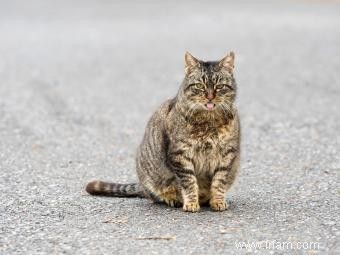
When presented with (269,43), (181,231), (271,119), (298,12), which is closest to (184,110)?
(181,231)

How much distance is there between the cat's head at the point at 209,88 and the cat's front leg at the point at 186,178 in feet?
1.43

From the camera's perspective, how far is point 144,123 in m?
11.4

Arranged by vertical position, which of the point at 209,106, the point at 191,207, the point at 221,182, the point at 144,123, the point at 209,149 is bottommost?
the point at 191,207

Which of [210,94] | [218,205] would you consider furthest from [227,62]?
[218,205]

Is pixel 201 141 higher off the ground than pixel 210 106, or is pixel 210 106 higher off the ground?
pixel 210 106

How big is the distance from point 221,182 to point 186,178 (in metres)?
0.33

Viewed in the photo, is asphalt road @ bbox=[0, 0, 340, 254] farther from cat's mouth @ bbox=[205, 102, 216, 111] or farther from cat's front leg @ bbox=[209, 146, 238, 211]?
cat's mouth @ bbox=[205, 102, 216, 111]

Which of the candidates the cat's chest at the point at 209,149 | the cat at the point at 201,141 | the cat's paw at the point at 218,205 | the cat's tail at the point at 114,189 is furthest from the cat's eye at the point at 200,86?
the cat's tail at the point at 114,189

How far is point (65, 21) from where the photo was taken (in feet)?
82.3

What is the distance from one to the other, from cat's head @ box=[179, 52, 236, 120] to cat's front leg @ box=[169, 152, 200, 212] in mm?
436

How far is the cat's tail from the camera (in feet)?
23.6

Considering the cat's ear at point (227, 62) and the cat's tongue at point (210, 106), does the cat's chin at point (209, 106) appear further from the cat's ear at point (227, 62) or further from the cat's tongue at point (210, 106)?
the cat's ear at point (227, 62)

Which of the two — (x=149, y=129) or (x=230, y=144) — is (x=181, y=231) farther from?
(x=149, y=129)

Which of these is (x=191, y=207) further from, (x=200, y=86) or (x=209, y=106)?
(x=200, y=86)
